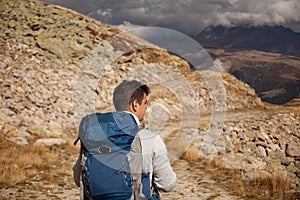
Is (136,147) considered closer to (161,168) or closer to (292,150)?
(161,168)

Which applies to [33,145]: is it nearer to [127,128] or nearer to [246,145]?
[246,145]

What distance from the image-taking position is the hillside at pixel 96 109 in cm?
1162

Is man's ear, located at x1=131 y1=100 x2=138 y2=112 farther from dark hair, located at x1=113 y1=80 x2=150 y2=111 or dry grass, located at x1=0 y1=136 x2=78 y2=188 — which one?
dry grass, located at x1=0 y1=136 x2=78 y2=188

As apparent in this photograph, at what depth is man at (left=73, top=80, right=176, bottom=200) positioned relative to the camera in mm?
3475

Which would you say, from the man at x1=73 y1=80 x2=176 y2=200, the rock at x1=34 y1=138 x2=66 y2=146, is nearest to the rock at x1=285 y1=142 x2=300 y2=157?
the rock at x1=34 y1=138 x2=66 y2=146

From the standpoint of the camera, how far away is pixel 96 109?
69.4ft

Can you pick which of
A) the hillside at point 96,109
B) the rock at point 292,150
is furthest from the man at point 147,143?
the rock at point 292,150

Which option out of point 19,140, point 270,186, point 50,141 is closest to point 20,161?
point 19,140

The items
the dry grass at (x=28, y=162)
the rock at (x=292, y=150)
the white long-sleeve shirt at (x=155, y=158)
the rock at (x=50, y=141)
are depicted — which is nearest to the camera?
the white long-sleeve shirt at (x=155, y=158)

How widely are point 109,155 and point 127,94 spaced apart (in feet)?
2.45

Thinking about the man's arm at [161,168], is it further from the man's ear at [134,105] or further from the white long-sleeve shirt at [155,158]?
A: the man's ear at [134,105]

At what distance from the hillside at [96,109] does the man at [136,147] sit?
5065mm

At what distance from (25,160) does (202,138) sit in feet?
33.1

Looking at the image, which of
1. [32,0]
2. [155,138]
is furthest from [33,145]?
[32,0]
